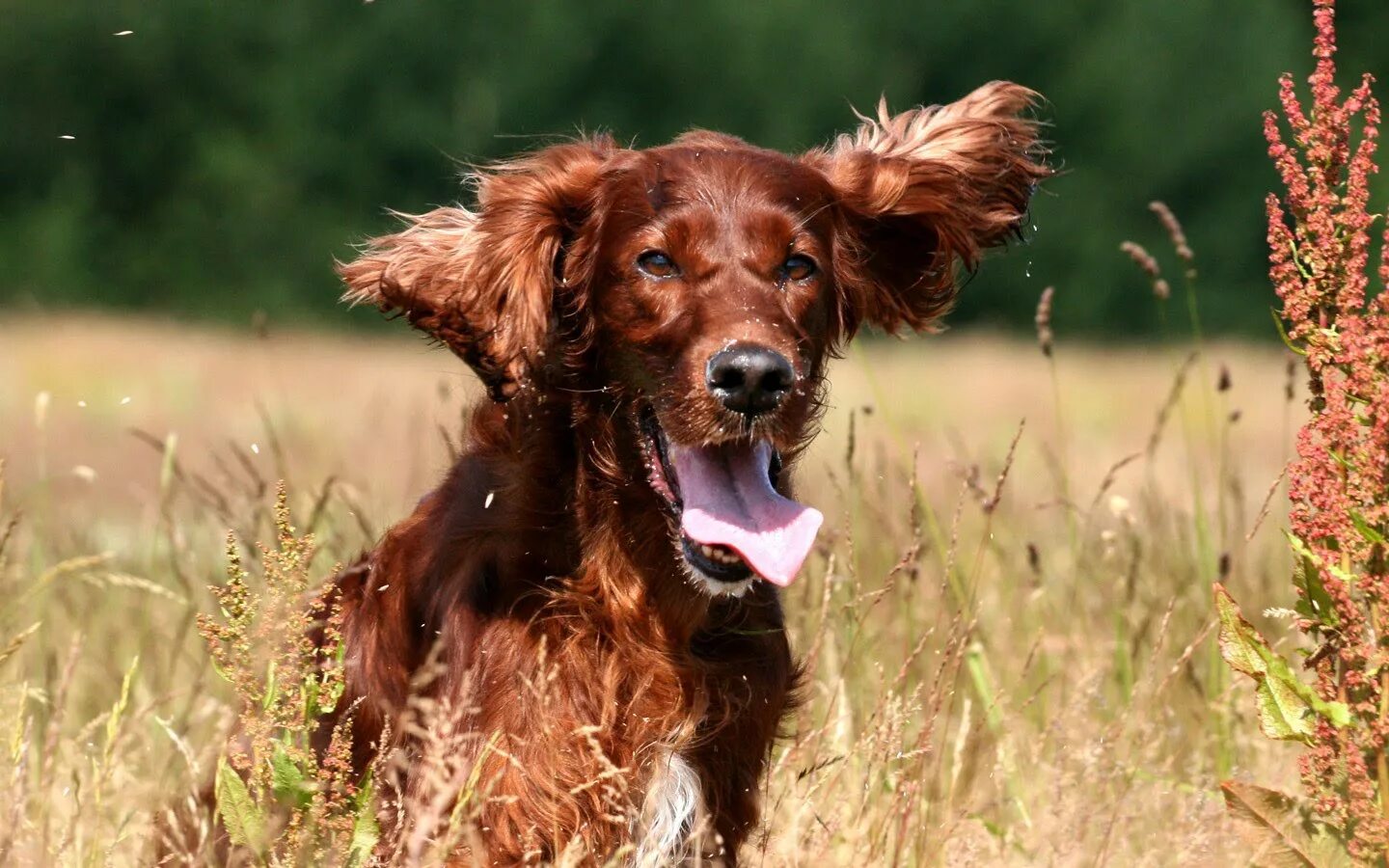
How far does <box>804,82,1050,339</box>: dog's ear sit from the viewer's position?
388cm

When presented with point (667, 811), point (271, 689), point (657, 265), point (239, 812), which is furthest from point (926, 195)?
point (239, 812)

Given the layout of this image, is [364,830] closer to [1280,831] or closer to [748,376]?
[748,376]

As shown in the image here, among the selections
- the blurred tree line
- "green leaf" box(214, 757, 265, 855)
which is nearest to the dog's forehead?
"green leaf" box(214, 757, 265, 855)

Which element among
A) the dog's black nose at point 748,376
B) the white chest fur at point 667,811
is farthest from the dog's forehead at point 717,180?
the white chest fur at point 667,811

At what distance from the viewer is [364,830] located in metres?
3.02

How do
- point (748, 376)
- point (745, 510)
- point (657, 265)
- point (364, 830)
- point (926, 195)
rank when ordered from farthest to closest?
point (926, 195), point (657, 265), point (745, 510), point (748, 376), point (364, 830)

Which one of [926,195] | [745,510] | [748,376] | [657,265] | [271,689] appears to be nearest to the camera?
[271,689]

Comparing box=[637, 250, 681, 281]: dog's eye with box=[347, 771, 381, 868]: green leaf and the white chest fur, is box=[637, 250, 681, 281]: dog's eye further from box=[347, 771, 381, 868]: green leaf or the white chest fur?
box=[347, 771, 381, 868]: green leaf

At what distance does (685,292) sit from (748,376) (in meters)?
0.27

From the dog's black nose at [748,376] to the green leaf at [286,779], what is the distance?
0.90 metres

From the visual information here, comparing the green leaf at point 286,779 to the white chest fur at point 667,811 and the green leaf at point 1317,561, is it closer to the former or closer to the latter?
the white chest fur at point 667,811

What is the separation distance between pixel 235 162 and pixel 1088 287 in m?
15.2

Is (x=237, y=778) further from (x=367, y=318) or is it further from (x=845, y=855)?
(x=367, y=318)

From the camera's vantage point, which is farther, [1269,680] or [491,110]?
[491,110]
